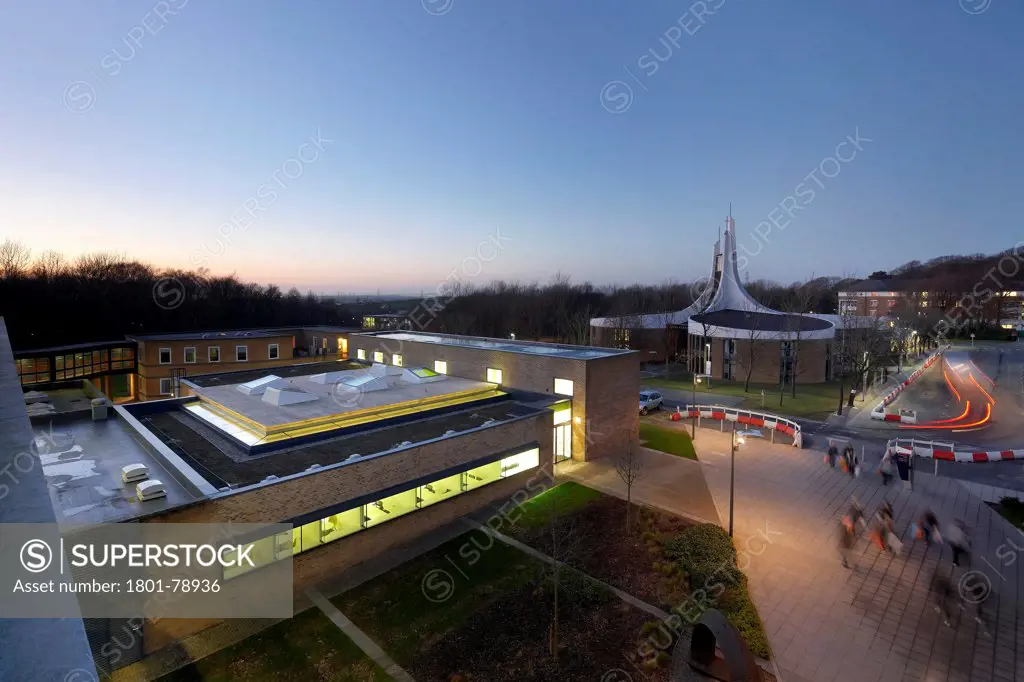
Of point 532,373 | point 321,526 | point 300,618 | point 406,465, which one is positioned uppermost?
point 532,373

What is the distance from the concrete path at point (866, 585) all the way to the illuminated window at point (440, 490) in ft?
28.6

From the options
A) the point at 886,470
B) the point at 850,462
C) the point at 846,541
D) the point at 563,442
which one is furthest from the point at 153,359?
the point at 886,470

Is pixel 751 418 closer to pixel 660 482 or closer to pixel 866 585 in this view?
pixel 660 482

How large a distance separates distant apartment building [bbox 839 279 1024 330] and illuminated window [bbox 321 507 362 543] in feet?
232

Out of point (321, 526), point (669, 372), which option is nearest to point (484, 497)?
point (321, 526)

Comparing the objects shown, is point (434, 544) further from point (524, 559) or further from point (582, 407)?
point (582, 407)

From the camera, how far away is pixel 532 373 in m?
23.5

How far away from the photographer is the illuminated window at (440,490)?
15.5m

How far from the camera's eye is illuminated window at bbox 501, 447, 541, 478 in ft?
60.0

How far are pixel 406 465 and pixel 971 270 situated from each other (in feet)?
440

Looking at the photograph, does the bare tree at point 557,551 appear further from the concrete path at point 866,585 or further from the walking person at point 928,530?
the walking person at point 928,530

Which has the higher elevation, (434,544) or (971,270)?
(971,270)

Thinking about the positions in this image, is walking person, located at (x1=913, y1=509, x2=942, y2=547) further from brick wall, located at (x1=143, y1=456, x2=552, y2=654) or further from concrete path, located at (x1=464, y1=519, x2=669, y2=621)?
brick wall, located at (x1=143, y1=456, x2=552, y2=654)

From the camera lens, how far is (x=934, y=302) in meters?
82.9
